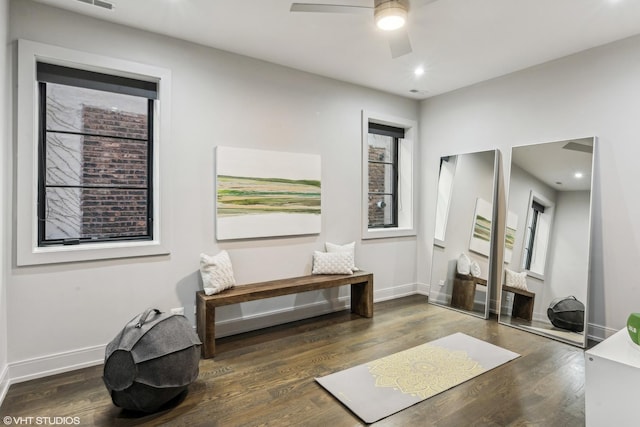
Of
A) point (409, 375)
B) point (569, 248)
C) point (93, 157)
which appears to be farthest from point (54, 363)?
point (569, 248)

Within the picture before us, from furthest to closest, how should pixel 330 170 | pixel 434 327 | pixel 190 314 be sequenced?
1. pixel 330 170
2. pixel 434 327
3. pixel 190 314

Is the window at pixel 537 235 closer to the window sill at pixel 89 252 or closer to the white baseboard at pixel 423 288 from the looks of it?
the white baseboard at pixel 423 288

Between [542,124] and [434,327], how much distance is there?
98.8 inches

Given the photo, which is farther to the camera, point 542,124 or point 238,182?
point 542,124

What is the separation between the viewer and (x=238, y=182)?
343 centimetres

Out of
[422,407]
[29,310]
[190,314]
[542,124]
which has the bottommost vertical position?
[422,407]

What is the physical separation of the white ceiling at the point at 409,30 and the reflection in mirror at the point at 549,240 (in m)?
1.02

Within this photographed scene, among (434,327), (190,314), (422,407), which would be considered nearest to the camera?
(422,407)

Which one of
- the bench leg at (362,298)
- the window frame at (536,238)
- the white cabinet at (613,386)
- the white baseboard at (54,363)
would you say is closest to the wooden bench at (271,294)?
the bench leg at (362,298)

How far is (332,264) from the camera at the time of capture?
3.86m

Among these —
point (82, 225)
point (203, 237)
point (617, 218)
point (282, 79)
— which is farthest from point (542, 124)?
point (82, 225)

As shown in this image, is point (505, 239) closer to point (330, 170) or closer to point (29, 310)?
point (330, 170)

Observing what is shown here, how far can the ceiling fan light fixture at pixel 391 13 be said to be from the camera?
2.24 meters

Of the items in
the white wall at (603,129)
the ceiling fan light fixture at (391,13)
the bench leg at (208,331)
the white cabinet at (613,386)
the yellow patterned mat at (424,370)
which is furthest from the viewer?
the white wall at (603,129)
